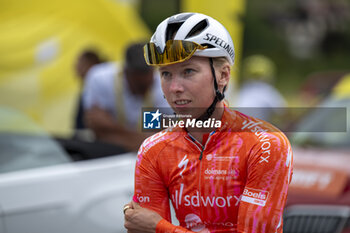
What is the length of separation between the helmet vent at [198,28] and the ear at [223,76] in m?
0.17

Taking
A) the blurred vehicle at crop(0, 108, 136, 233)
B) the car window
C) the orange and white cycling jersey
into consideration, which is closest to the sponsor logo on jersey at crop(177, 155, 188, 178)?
the orange and white cycling jersey

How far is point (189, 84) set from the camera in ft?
7.37

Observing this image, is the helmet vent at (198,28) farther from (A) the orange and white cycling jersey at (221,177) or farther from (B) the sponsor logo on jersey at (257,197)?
(B) the sponsor logo on jersey at (257,197)

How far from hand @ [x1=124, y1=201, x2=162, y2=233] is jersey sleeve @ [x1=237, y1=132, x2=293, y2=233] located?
12.7 inches

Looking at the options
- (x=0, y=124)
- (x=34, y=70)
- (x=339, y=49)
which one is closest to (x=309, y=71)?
(x=339, y=49)

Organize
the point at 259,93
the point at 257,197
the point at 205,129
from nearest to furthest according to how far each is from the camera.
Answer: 1. the point at 257,197
2. the point at 205,129
3. the point at 259,93

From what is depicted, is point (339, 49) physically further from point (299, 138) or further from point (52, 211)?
point (52, 211)

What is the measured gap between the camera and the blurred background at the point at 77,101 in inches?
161

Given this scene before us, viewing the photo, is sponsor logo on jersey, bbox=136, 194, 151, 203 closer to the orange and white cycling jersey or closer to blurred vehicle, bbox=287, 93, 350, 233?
the orange and white cycling jersey

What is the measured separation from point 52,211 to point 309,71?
19.7 metres

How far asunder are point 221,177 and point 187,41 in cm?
53

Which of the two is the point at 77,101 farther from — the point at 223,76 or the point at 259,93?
the point at 223,76

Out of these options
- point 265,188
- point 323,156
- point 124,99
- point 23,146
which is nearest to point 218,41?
point 265,188

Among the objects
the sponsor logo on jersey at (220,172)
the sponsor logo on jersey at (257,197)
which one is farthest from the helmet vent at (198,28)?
the sponsor logo on jersey at (257,197)
